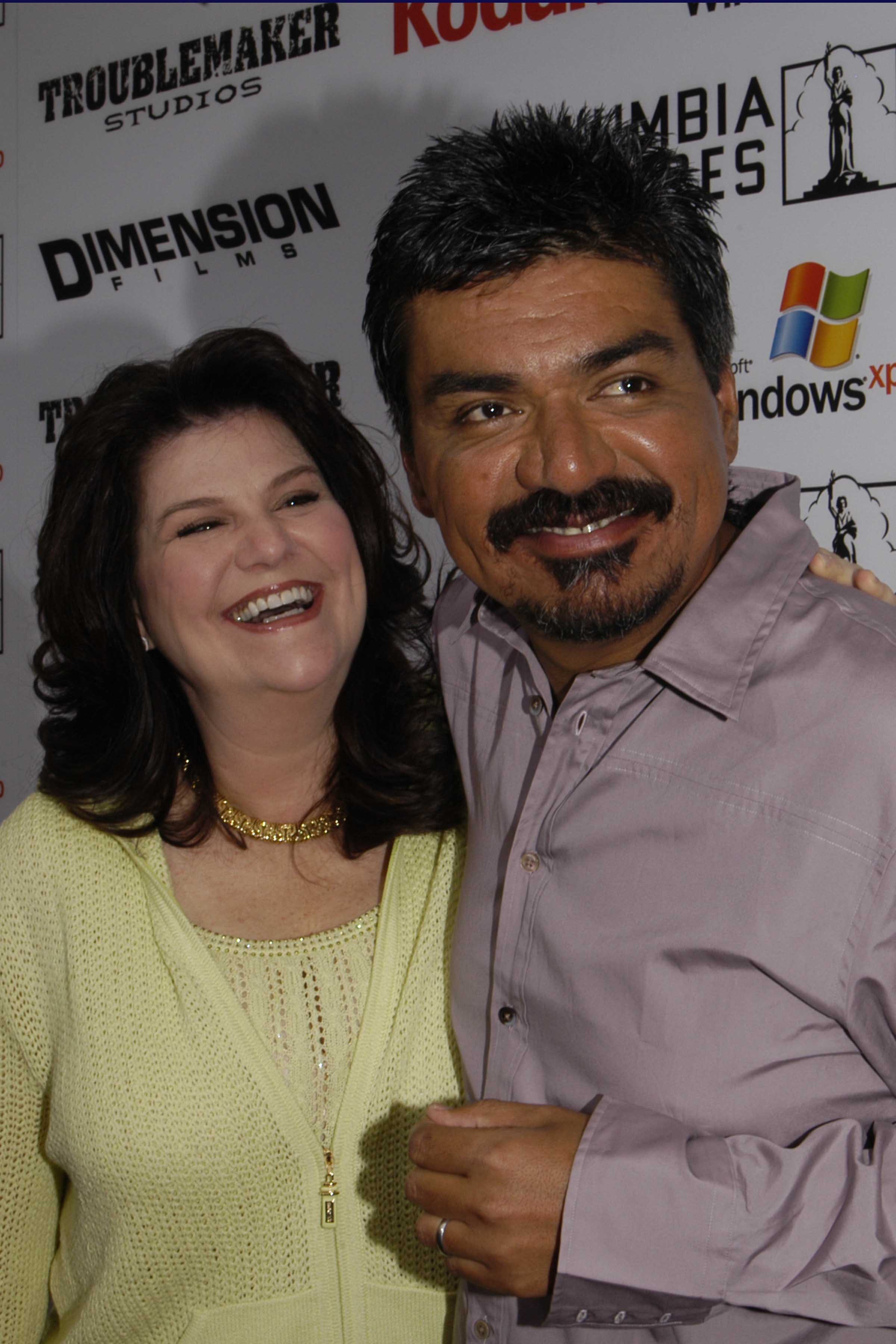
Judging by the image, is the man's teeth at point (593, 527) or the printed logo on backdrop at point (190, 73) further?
the printed logo on backdrop at point (190, 73)

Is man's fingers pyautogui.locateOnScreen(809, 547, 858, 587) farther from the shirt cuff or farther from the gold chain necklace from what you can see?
the gold chain necklace

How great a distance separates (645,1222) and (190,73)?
2.65 meters

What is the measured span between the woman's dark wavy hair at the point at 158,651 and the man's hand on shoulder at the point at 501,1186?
613mm

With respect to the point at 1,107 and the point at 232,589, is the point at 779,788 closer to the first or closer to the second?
the point at 232,589

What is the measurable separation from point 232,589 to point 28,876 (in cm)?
48

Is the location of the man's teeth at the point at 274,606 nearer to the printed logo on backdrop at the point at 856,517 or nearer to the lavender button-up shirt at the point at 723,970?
the lavender button-up shirt at the point at 723,970

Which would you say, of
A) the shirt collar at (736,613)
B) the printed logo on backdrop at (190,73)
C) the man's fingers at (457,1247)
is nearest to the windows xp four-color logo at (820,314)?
the shirt collar at (736,613)

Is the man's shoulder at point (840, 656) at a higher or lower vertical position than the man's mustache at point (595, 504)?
lower

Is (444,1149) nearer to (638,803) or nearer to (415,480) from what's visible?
(638,803)


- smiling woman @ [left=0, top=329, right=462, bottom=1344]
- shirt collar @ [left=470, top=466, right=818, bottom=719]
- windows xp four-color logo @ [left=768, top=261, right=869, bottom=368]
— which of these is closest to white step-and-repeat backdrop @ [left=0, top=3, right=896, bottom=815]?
windows xp four-color logo @ [left=768, top=261, right=869, bottom=368]

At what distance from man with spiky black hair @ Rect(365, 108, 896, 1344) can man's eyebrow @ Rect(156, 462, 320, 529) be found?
318 mm

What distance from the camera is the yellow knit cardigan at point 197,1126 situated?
1.61 meters

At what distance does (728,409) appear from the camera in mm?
1544

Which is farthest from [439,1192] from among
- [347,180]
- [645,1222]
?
[347,180]
